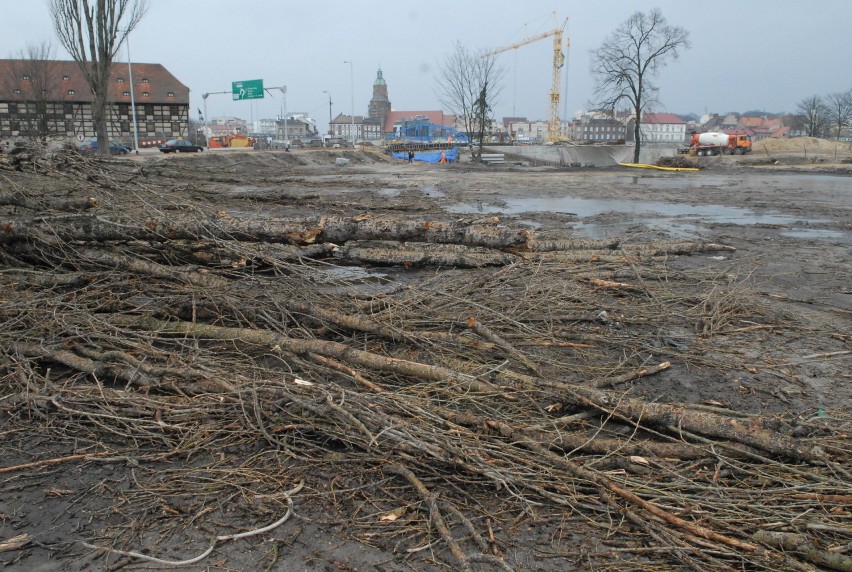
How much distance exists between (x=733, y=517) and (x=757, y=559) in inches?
9.8

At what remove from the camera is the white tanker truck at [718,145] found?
1630 inches

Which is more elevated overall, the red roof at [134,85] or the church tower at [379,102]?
the church tower at [379,102]

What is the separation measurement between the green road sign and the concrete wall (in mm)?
20892

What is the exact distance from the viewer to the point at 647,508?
249 cm

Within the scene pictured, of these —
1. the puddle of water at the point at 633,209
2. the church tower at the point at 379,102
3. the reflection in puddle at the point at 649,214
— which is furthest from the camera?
the church tower at the point at 379,102

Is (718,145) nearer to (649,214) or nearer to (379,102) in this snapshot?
(649,214)

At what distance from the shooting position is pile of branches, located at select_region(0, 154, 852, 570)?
8.21ft

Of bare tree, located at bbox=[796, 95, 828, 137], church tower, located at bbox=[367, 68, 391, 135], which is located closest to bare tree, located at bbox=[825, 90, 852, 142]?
bare tree, located at bbox=[796, 95, 828, 137]

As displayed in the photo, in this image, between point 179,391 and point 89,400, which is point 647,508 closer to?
point 179,391

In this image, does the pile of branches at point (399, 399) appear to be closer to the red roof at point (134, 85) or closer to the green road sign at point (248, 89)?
the green road sign at point (248, 89)

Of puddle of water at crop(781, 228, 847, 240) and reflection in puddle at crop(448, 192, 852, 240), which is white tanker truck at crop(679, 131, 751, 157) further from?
puddle of water at crop(781, 228, 847, 240)

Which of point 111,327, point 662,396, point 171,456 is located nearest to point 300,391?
→ point 171,456

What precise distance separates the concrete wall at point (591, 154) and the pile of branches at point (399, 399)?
3836 cm

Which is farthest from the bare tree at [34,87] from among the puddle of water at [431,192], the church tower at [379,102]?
the church tower at [379,102]
